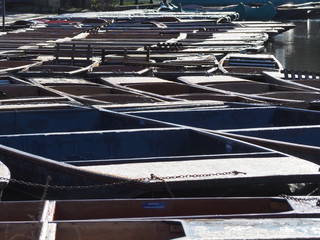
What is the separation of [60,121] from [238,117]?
340cm

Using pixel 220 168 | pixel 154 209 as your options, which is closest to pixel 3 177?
pixel 154 209

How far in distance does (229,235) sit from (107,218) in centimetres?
158

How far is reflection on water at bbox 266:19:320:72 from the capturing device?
3173 centimetres

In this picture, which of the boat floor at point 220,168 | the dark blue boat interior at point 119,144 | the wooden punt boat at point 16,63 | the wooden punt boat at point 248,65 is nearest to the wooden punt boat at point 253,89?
the wooden punt boat at point 248,65

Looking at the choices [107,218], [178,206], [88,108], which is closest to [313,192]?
[178,206]

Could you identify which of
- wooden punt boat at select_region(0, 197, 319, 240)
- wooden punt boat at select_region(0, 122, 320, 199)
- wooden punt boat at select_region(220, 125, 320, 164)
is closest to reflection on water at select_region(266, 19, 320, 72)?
wooden punt boat at select_region(220, 125, 320, 164)

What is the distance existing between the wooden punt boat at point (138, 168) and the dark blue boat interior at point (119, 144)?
16 millimetres

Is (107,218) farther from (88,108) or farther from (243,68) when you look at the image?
(243,68)

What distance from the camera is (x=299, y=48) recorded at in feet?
123

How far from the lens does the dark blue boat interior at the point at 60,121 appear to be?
12375mm

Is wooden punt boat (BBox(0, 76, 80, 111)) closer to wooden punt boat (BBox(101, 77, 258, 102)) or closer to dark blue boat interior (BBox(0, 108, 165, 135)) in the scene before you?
dark blue boat interior (BBox(0, 108, 165, 135))

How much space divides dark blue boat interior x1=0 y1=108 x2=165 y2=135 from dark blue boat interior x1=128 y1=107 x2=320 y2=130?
511 mm

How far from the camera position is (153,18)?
38.7 metres

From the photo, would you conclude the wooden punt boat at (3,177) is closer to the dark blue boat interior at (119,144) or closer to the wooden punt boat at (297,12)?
the dark blue boat interior at (119,144)
